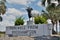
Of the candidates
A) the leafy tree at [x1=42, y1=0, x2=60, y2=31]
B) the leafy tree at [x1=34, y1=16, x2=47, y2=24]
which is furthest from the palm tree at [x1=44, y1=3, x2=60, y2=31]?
the leafy tree at [x1=34, y1=16, x2=47, y2=24]

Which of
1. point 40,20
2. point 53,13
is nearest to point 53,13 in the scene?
point 53,13

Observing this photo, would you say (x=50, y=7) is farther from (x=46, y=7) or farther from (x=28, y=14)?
(x=28, y=14)

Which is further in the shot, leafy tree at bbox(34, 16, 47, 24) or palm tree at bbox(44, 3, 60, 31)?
leafy tree at bbox(34, 16, 47, 24)

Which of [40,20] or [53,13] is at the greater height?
[53,13]

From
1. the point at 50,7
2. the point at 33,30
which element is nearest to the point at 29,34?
the point at 33,30

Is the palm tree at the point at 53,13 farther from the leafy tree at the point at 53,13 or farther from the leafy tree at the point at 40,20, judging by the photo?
the leafy tree at the point at 40,20

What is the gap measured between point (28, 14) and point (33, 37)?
527 cm

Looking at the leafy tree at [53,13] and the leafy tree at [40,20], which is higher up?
the leafy tree at [53,13]

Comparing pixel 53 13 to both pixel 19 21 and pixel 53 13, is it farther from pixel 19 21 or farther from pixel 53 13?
pixel 19 21

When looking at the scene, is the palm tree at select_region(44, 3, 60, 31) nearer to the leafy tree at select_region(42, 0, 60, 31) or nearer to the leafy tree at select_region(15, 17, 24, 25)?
the leafy tree at select_region(42, 0, 60, 31)

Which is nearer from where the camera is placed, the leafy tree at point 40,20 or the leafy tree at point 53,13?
the leafy tree at point 53,13

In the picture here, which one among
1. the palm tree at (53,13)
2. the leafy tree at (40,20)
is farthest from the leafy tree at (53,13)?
the leafy tree at (40,20)

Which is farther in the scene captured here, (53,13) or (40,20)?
(40,20)

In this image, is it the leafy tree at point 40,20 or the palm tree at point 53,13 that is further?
the leafy tree at point 40,20
